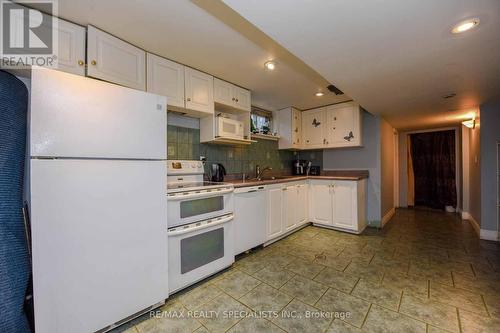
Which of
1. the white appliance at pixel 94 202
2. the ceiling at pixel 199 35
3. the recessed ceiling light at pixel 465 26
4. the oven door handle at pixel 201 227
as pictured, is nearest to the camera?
the white appliance at pixel 94 202

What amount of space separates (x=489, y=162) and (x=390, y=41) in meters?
3.11

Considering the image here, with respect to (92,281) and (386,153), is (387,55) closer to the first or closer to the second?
(92,281)

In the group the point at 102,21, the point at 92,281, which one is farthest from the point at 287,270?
the point at 102,21

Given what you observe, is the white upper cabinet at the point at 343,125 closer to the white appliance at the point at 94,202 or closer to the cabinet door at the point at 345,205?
the cabinet door at the point at 345,205

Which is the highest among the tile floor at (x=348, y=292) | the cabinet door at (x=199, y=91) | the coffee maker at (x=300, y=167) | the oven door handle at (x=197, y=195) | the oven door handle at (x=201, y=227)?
the cabinet door at (x=199, y=91)

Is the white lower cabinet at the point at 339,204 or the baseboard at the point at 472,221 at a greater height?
the white lower cabinet at the point at 339,204

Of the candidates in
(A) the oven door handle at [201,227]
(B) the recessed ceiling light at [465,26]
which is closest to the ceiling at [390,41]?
(B) the recessed ceiling light at [465,26]

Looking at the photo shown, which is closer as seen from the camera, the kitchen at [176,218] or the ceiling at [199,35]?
the kitchen at [176,218]

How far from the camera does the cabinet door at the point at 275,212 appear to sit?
2.86 metres

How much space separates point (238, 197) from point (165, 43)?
1695 millimetres

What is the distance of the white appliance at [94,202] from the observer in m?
1.17

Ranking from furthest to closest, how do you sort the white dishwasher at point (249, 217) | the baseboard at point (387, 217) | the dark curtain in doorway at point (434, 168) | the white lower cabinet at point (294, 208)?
the dark curtain in doorway at point (434, 168), the baseboard at point (387, 217), the white lower cabinet at point (294, 208), the white dishwasher at point (249, 217)

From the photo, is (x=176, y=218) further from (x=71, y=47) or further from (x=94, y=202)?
(x=71, y=47)

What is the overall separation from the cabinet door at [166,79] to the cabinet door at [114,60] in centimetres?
6
